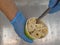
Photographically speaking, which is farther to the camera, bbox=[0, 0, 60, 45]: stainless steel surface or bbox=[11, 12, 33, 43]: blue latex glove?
bbox=[0, 0, 60, 45]: stainless steel surface

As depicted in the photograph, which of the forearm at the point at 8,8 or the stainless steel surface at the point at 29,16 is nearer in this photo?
the forearm at the point at 8,8


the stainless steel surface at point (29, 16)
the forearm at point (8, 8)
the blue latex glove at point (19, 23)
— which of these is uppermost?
the forearm at point (8, 8)

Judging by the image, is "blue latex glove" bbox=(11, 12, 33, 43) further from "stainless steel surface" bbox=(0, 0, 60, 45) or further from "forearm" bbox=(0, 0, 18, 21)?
"stainless steel surface" bbox=(0, 0, 60, 45)

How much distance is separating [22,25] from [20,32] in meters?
0.03

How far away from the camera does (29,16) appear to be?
943mm

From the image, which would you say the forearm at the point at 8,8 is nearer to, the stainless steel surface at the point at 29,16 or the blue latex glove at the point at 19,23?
the blue latex glove at the point at 19,23

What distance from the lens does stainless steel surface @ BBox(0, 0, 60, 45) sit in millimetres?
912

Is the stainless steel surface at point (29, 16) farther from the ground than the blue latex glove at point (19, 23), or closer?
closer

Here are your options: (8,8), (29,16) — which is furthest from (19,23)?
(29,16)

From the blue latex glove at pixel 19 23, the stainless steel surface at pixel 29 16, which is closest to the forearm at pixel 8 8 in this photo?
the blue latex glove at pixel 19 23

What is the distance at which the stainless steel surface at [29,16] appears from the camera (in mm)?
912

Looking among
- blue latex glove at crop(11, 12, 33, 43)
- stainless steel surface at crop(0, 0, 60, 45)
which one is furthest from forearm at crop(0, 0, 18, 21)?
stainless steel surface at crop(0, 0, 60, 45)

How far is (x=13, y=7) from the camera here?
2.40 feet

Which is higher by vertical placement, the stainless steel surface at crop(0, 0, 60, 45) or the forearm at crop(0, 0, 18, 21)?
the forearm at crop(0, 0, 18, 21)
